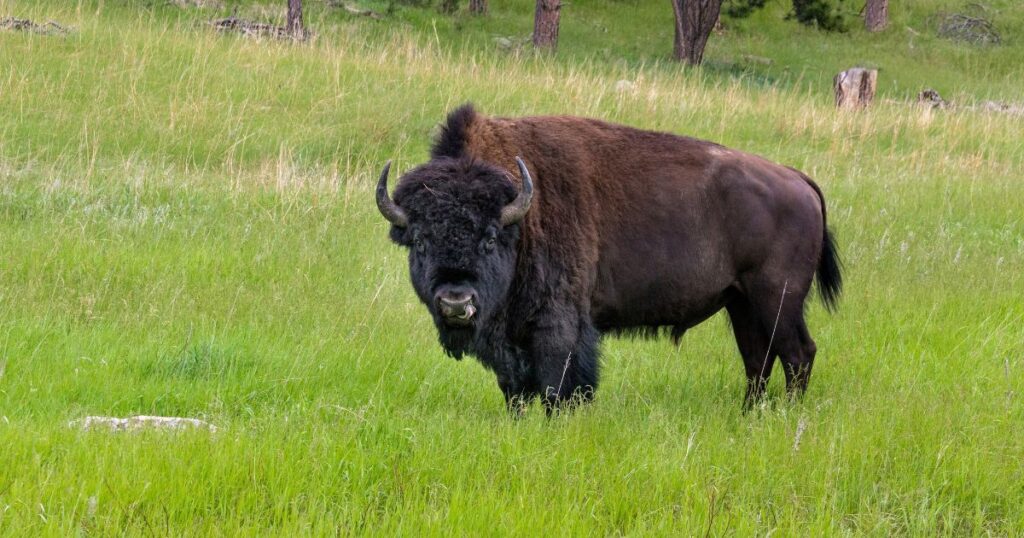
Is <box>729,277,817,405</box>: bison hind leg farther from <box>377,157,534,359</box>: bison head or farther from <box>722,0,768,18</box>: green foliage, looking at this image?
<box>722,0,768,18</box>: green foliage

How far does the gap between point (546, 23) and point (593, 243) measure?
16016 mm

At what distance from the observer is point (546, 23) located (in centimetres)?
2167

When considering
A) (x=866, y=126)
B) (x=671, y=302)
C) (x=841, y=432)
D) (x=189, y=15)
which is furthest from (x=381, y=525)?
(x=189, y=15)

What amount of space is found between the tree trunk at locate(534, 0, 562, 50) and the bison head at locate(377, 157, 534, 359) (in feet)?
52.8

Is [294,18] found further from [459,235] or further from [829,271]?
[459,235]

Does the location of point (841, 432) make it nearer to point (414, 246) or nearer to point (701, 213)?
point (701, 213)

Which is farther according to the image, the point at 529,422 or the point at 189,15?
the point at 189,15

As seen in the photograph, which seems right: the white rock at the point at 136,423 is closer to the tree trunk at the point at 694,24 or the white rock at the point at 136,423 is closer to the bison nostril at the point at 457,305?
the bison nostril at the point at 457,305

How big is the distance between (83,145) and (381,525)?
8840 mm

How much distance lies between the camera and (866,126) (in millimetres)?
14805

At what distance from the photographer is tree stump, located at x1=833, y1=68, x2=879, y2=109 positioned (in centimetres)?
1708

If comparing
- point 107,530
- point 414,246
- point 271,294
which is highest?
point 414,246

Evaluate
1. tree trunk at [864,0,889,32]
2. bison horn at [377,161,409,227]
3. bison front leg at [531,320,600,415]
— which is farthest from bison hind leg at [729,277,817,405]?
tree trunk at [864,0,889,32]

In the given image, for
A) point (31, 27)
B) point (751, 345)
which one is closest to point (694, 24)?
point (31, 27)
